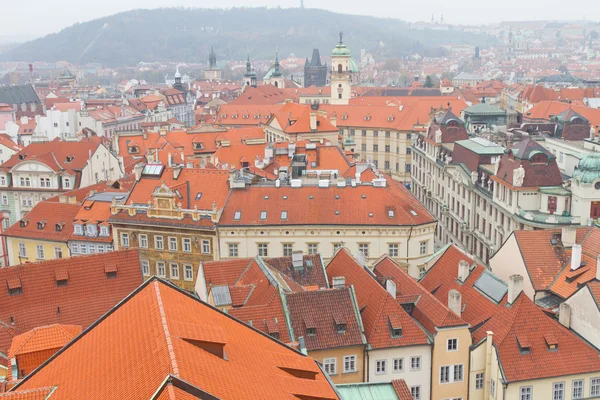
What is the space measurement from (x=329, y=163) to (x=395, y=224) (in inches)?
851

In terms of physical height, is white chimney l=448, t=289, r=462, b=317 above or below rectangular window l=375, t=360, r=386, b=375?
above

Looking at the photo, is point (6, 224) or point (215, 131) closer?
point (6, 224)

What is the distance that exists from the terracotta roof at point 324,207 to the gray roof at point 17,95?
435ft

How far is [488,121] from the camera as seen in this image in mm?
97875

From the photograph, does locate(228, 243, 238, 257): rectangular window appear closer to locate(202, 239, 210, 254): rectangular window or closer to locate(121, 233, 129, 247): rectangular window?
locate(202, 239, 210, 254): rectangular window

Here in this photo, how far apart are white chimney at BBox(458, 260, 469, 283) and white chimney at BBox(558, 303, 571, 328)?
5.76 metres

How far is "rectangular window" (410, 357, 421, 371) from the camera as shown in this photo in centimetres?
3822

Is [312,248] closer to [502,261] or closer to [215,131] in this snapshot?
[502,261]

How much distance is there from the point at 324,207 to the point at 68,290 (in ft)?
69.9

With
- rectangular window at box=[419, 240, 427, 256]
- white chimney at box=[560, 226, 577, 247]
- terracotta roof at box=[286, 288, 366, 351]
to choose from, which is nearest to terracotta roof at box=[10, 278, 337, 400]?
terracotta roof at box=[286, 288, 366, 351]

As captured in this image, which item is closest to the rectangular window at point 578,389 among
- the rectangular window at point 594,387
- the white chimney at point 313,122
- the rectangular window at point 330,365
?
the rectangular window at point 594,387

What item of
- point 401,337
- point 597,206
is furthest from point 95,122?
point 401,337

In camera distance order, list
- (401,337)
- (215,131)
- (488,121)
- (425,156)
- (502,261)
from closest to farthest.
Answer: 1. (401,337)
2. (502,261)
3. (425,156)
4. (488,121)
5. (215,131)

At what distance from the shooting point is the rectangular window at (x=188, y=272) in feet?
189
